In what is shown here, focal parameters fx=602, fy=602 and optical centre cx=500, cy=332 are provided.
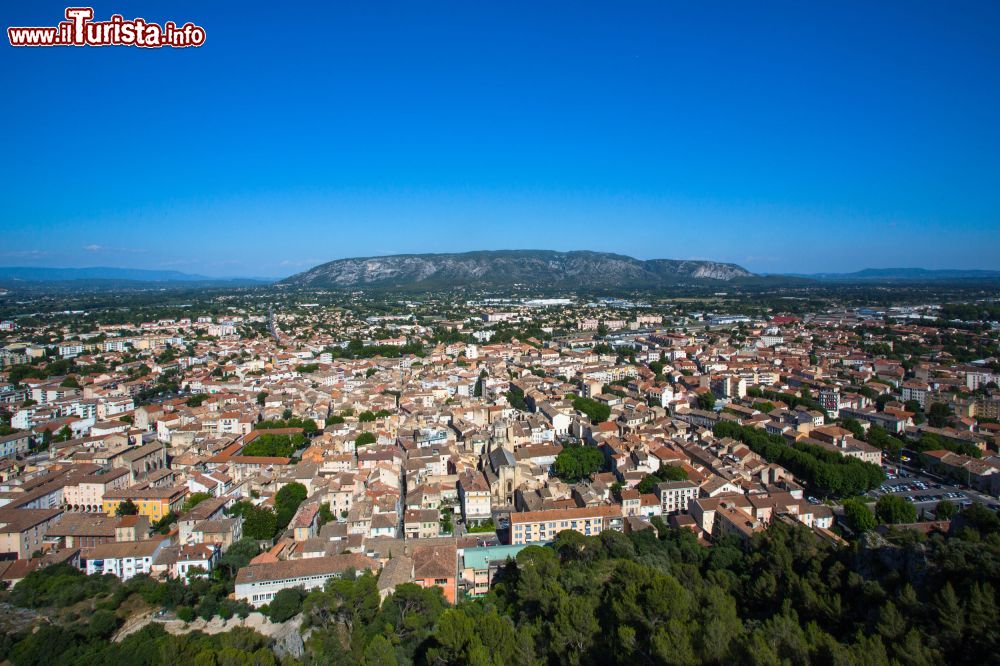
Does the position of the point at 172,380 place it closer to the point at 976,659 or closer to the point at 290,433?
the point at 290,433

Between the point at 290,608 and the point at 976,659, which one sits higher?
the point at 976,659

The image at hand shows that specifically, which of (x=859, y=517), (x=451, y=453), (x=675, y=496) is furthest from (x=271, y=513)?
(x=859, y=517)

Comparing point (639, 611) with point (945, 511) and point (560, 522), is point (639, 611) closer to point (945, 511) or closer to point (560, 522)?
point (560, 522)

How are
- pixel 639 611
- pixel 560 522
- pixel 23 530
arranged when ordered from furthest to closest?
1. pixel 560 522
2. pixel 23 530
3. pixel 639 611

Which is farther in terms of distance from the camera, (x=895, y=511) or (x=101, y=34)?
(x=895, y=511)

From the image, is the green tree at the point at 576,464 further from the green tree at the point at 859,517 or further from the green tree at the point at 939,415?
the green tree at the point at 939,415

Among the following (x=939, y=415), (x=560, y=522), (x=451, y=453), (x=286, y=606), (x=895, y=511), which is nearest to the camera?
(x=286, y=606)

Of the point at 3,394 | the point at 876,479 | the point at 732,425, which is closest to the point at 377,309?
the point at 3,394
